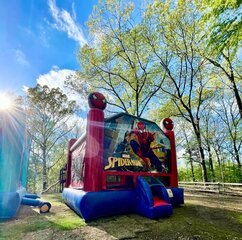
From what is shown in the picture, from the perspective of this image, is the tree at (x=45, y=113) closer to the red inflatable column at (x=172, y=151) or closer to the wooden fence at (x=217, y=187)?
the wooden fence at (x=217, y=187)

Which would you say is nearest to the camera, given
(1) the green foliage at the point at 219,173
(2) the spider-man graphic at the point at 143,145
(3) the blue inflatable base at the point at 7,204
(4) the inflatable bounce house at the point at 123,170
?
(4) the inflatable bounce house at the point at 123,170

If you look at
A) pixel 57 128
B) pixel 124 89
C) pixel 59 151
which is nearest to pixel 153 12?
pixel 124 89

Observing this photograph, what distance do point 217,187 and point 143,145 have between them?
24.6 feet

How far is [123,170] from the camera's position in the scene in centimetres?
528

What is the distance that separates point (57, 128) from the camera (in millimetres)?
18344

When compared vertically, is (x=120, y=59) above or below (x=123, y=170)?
above

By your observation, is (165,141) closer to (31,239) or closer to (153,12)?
(31,239)

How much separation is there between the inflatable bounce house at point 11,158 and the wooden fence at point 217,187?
8.96 m

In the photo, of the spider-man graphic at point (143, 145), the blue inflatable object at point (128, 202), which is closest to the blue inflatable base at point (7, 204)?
the blue inflatable object at point (128, 202)

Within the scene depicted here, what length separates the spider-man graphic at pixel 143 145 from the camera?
5.78 m

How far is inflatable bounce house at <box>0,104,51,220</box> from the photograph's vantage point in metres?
4.71

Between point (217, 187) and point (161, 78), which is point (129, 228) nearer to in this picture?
point (217, 187)

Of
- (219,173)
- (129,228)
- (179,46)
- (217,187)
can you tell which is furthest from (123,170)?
(219,173)

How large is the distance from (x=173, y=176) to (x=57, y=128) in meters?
14.5
